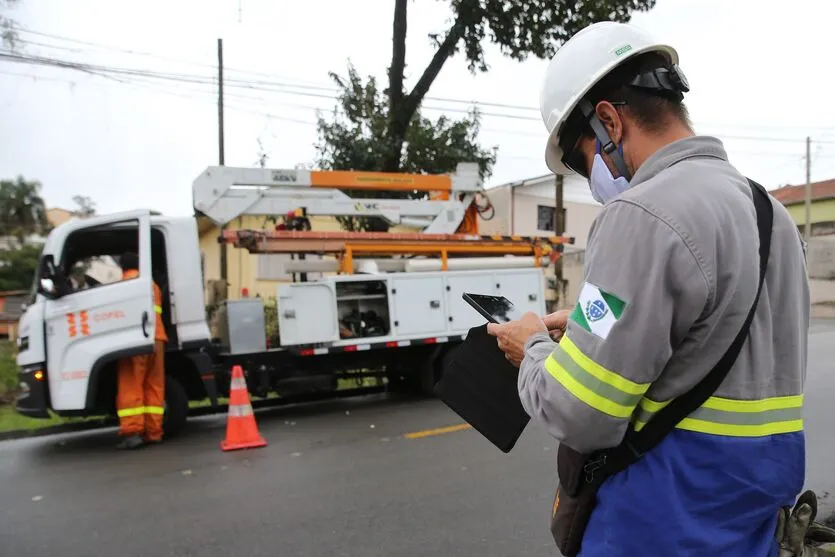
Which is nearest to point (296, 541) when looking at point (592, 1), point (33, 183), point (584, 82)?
point (584, 82)

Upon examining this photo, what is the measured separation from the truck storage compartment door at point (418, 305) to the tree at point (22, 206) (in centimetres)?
3665

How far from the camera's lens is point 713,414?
1242 mm

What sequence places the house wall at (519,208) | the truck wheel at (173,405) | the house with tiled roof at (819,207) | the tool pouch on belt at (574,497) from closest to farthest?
the tool pouch on belt at (574,497) → the truck wheel at (173,405) → the house wall at (519,208) → the house with tiled roof at (819,207)

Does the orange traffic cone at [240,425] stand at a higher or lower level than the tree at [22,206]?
lower

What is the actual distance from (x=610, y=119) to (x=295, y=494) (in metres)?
4.04

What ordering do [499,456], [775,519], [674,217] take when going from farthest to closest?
[499,456] < [775,519] < [674,217]

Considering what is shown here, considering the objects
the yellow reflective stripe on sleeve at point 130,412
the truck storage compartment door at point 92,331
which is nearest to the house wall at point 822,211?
the truck storage compartment door at point 92,331

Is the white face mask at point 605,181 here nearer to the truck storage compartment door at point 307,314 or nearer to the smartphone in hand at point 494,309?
the smartphone in hand at point 494,309

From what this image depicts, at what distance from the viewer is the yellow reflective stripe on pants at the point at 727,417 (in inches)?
48.8

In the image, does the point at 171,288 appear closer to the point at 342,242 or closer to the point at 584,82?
the point at 342,242

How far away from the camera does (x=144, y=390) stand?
21.8ft

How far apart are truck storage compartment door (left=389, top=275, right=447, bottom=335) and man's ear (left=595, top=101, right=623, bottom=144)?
661cm

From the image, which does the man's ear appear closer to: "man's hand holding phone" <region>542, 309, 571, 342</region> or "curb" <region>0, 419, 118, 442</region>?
"man's hand holding phone" <region>542, 309, 571, 342</region>

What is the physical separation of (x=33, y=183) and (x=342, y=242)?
38.9 meters
